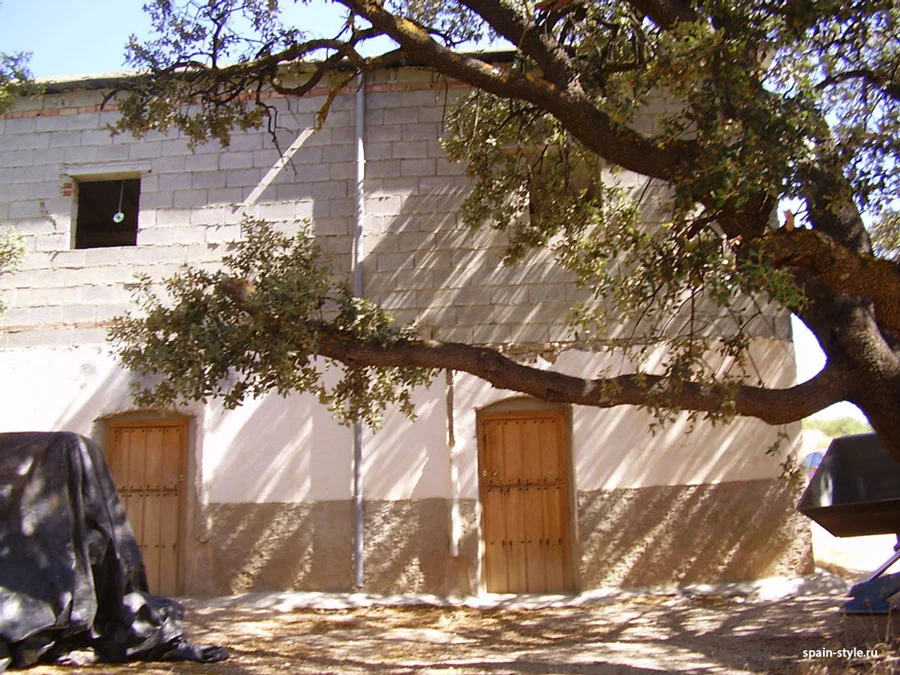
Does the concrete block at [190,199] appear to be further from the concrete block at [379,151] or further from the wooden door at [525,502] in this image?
the wooden door at [525,502]

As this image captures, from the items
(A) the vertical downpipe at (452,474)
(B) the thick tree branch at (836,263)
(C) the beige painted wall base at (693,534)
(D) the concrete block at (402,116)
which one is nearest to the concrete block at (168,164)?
(D) the concrete block at (402,116)

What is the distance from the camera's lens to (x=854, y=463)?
21.6 feet

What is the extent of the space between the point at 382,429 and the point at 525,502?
1.67 m

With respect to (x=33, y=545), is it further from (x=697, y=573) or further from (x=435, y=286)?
(x=697, y=573)

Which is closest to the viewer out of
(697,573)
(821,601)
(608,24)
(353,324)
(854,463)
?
(353,324)

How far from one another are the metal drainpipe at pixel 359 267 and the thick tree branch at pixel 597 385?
3.25m

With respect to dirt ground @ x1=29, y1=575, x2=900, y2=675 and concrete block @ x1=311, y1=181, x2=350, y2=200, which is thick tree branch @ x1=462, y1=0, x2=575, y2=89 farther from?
dirt ground @ x1=29, y1=575, x2=900, y2=675

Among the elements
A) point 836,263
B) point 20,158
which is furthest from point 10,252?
point 836,263

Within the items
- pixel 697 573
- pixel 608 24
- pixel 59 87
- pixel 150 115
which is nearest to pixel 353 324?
pixel 150 115

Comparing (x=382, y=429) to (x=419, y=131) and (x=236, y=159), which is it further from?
(x=236, y=159)

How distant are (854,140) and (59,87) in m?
8.53

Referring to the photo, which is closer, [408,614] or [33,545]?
[33,545]

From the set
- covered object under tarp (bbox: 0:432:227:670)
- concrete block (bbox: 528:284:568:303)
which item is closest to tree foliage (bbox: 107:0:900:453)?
covered object under tarp (bbox: 0:432:227:670)

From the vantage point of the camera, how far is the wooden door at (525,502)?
9289 millimetres
